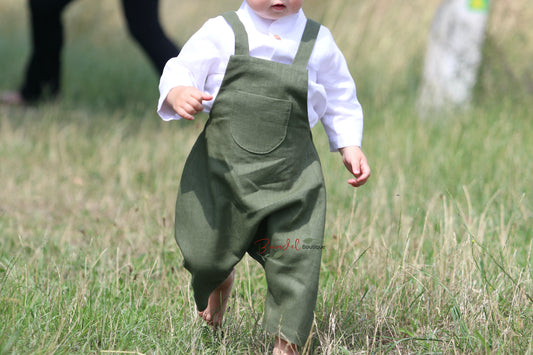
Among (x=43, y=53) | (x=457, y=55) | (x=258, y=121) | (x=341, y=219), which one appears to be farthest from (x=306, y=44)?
(x=43, y=53)

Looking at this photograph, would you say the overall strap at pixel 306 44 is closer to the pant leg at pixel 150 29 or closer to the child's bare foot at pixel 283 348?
the child's bare foot at pixel 283 348

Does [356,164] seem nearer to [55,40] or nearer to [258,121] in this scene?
[258,121]

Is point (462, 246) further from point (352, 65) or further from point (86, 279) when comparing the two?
point (352, 65)

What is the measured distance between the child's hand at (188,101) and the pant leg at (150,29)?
321cm

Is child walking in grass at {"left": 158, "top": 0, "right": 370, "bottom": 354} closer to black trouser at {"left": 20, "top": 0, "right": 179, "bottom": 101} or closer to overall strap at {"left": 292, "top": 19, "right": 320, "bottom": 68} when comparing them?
overall strap at {"left": 292, "top": 19, "right": 320, "bottom": 68}

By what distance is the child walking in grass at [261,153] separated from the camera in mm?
2129

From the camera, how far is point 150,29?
5199 mm

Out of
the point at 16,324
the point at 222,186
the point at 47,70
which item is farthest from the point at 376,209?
the point at 47,70

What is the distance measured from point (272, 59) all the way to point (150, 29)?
10.6 feet

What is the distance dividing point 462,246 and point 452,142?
1899 mm

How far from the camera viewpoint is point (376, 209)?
3555 mm

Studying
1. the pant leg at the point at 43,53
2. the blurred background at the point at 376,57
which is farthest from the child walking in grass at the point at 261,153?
the pant leg at the point at 43,53

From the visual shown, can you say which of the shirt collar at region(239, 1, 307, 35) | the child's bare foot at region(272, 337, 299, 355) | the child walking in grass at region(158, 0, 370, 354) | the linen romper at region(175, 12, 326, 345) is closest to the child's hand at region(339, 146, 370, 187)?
the child walking in grass at region(158, 0, 370, 354)

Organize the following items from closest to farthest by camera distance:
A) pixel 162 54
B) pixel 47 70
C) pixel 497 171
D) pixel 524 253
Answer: pixel 524 253 < pixel 497 171 < pixel 162 54 < pixel 47 70
